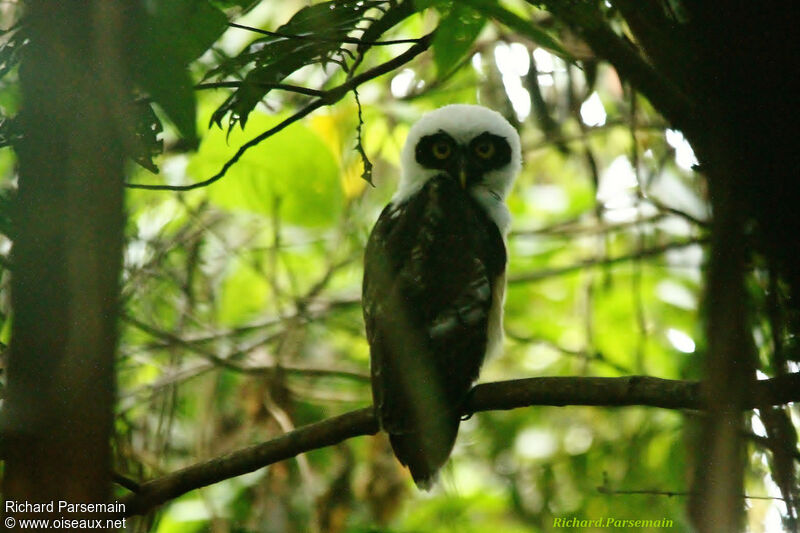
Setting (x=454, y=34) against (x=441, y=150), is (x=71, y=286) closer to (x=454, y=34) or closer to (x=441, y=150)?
(x=454, y=34)

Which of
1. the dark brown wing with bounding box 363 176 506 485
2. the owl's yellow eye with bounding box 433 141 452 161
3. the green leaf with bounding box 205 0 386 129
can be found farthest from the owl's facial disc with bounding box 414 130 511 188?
the green leaf with bounding box 205 0 386 129

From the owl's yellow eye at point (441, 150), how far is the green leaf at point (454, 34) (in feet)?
8.48

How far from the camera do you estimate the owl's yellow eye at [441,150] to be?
4.03 m

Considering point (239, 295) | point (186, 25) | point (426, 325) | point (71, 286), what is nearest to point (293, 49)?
point (186, 25)

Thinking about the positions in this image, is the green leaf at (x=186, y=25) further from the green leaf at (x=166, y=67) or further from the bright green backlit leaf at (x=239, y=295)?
the bright green backlit leaf at (x=239, y=295)

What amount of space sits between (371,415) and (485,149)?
1.97 m

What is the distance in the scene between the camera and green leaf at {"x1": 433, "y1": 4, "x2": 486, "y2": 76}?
54.5 inches

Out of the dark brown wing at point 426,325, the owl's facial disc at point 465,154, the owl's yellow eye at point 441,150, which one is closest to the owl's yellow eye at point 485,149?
the owl's facial disc at point 465,154

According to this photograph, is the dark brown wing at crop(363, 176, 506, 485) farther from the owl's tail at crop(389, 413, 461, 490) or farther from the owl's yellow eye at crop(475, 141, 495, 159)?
the owl's yellow eye at crop(475, 141, 495, 159)

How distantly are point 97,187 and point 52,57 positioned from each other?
228 millimetres

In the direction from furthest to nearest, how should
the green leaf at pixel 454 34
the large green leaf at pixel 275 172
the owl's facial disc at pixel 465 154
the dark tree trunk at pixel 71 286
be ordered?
the owl's facial disc at pixel 465 154
the large green leaf at pixel 275 172
the green leaf at pixel 454 34
the dark tree trunk at pixel 71 286

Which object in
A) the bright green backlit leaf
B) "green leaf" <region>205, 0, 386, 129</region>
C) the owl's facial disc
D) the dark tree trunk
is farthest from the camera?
the bright green backlit leaf

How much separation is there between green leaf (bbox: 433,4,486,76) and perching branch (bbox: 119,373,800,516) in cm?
91

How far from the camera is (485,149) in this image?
4.09 m
